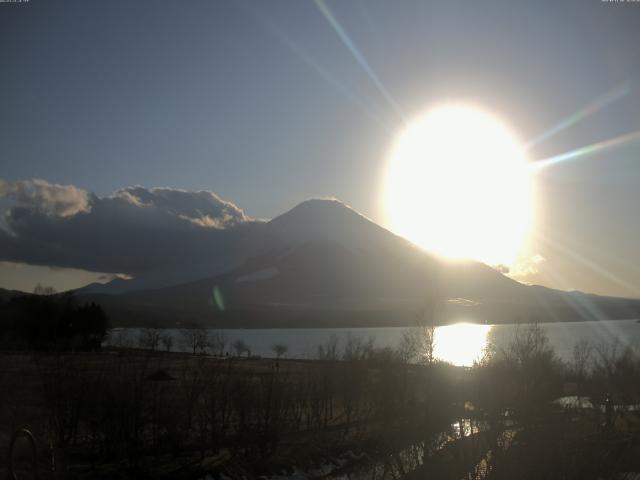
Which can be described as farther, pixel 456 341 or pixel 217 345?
pixel 456 341

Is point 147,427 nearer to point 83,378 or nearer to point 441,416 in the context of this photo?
point 83,378

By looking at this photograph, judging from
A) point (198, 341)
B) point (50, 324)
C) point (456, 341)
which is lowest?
point (198, 341)

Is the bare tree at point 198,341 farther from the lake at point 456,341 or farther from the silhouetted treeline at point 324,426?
the silhouetted treeline at point 324,426

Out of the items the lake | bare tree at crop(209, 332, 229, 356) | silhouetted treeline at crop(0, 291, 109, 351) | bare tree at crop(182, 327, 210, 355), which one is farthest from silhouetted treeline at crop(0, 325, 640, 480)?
bare tree at crop(209, 332, 229, 356)

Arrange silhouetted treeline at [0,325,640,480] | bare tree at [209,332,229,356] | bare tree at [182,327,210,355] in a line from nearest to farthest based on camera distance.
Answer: silhouetted treeline at [0,325,640,480]
bare tree at [182,327,210,355]
bare tree at [209,332,229,356]

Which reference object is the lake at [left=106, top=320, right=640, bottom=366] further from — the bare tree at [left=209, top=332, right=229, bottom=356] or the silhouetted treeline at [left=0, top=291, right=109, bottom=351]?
the silhouetted treeline at [left=0, top=291, right=109, bottom=351]

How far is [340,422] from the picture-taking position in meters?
26.5

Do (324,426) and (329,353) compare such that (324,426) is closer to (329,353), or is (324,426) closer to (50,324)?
(329,353)

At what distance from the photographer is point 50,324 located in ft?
236

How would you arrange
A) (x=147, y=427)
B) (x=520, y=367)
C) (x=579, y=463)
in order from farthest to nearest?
1. (x=520, y=367)
2. (x=147, y=427)
3. (x=579, y=463)

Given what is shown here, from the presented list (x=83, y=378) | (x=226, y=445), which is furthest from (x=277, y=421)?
(x=83, y=378)

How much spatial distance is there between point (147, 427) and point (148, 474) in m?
3.46

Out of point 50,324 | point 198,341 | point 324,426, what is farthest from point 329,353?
point 198,341

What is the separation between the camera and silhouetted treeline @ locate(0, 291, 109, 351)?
6831cm
